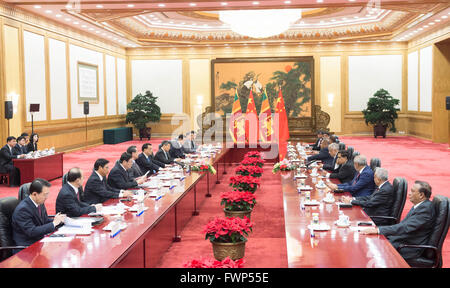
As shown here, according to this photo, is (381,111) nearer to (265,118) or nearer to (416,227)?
(265,118)

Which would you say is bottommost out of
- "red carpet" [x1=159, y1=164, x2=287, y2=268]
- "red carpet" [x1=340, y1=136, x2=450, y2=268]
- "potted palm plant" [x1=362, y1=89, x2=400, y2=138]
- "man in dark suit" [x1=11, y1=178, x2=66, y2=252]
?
"red carpet" [x1=159, y1=164, x2=287, y2=268]

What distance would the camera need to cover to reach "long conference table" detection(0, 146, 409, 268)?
10.8ft

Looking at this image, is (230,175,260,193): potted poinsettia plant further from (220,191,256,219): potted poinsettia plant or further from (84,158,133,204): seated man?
(84,158,133,204): seated man

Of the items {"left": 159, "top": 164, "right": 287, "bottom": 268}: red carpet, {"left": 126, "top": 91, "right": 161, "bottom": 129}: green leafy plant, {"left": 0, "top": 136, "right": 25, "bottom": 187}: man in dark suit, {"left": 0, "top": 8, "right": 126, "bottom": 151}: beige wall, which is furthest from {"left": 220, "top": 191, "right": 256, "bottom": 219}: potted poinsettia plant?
{"left": 126, "top": 91, "right": 161, "bottom": 129}: green leafy plant

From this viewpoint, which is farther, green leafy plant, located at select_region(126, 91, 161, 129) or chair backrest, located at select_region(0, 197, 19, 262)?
green leafy plant, located at select_region(126, 91, 161, 129)

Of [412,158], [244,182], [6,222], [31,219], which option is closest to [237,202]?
[244,182]

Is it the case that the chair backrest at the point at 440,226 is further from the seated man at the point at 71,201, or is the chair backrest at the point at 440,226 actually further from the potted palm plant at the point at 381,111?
the potted palm plant at the point at 381,111

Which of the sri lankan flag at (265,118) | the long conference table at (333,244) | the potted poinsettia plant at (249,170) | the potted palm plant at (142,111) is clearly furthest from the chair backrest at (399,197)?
the potted palm plant at (142,111)

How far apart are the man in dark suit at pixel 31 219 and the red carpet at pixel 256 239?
1.35 meters

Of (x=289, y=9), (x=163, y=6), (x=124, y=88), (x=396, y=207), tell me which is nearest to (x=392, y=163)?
(x=289, y=9)

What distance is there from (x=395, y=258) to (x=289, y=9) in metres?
10.7

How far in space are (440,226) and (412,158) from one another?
407 inches

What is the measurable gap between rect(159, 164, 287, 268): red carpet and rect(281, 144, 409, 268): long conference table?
0.66m

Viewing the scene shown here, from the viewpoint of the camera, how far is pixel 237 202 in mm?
6629
